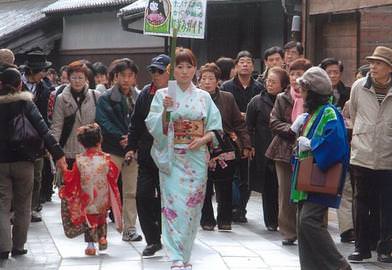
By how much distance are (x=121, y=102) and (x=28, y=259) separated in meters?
2.24

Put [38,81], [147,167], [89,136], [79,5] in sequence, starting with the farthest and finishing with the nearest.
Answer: [79,5] → [38,81] → [89,136] → [147,167]

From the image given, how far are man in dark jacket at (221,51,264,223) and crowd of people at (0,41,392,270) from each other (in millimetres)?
15

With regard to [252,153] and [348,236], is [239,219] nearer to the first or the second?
[252,153]

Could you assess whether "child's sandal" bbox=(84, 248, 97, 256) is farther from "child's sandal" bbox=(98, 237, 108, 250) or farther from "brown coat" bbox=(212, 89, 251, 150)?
"brown coat" bbox=(212, 89, 251, 150)

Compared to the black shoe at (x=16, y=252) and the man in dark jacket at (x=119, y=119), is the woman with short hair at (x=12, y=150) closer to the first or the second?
the black shoe at (x=16, y=252)

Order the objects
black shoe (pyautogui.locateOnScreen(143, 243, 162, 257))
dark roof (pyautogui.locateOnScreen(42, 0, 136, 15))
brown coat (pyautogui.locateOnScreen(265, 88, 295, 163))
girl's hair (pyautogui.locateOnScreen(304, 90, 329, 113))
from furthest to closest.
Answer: dark roof (pyautogui.locateOnScreen(42, 0, 136, 15)), brown coat (pyautogui.locateOnScreen(265, 88, 295, 163)), black shoe (pyautogui.locateOnScreen(143, 243, 162, 257)), girl's hair (pyautogui.locateOnScreen(304, 90, 329, 113))

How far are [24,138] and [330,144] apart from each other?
10.3ft

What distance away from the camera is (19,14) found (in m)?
27.8

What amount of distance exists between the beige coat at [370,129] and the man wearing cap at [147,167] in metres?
2.04

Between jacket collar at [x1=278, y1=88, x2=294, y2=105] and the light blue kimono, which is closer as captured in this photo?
the light blue kimono

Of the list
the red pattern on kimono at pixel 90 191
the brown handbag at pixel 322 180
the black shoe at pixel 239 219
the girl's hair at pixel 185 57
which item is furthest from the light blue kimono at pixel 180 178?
the black shoe at pixel 239 219

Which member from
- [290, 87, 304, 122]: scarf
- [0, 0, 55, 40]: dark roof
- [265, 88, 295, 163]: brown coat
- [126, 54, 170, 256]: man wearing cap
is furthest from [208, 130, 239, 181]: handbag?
[0, 0, 55, 40]: dark roof

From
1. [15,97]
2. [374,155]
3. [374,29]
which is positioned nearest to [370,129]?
[374,155]

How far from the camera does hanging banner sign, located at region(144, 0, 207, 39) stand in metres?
9.90
